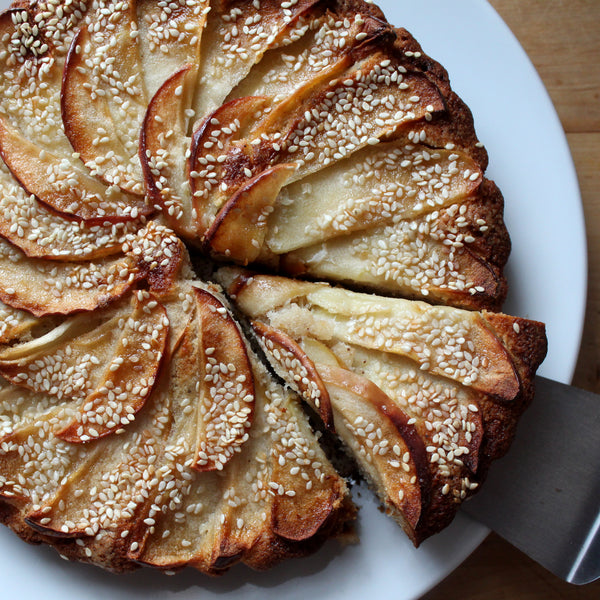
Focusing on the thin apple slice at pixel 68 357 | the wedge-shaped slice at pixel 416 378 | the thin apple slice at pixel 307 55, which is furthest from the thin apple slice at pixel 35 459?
the thin apple slice at pixel 307 55

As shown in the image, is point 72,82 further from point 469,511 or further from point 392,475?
point 469,511

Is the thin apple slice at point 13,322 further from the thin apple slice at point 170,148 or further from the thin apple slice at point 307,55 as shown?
the thin apple slice at point 307,55

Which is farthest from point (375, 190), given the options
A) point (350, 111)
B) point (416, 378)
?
point (416, 378)

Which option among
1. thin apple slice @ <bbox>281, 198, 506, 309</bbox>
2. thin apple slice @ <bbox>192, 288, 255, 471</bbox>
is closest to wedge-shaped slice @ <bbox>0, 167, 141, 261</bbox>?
thin apple slice @ <bbox>192, 288, 255, 471</bbox>

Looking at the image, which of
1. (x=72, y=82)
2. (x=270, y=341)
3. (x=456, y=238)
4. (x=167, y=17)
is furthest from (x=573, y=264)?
(x=72, y=82)

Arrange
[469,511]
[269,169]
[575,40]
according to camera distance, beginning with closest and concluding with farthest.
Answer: [269,169] → [469,511] → [575,40]

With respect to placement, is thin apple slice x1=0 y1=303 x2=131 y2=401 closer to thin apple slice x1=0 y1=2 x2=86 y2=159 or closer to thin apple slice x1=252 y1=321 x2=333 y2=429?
thin apple slice x1=252 y1=321 x2=333 y2=429
